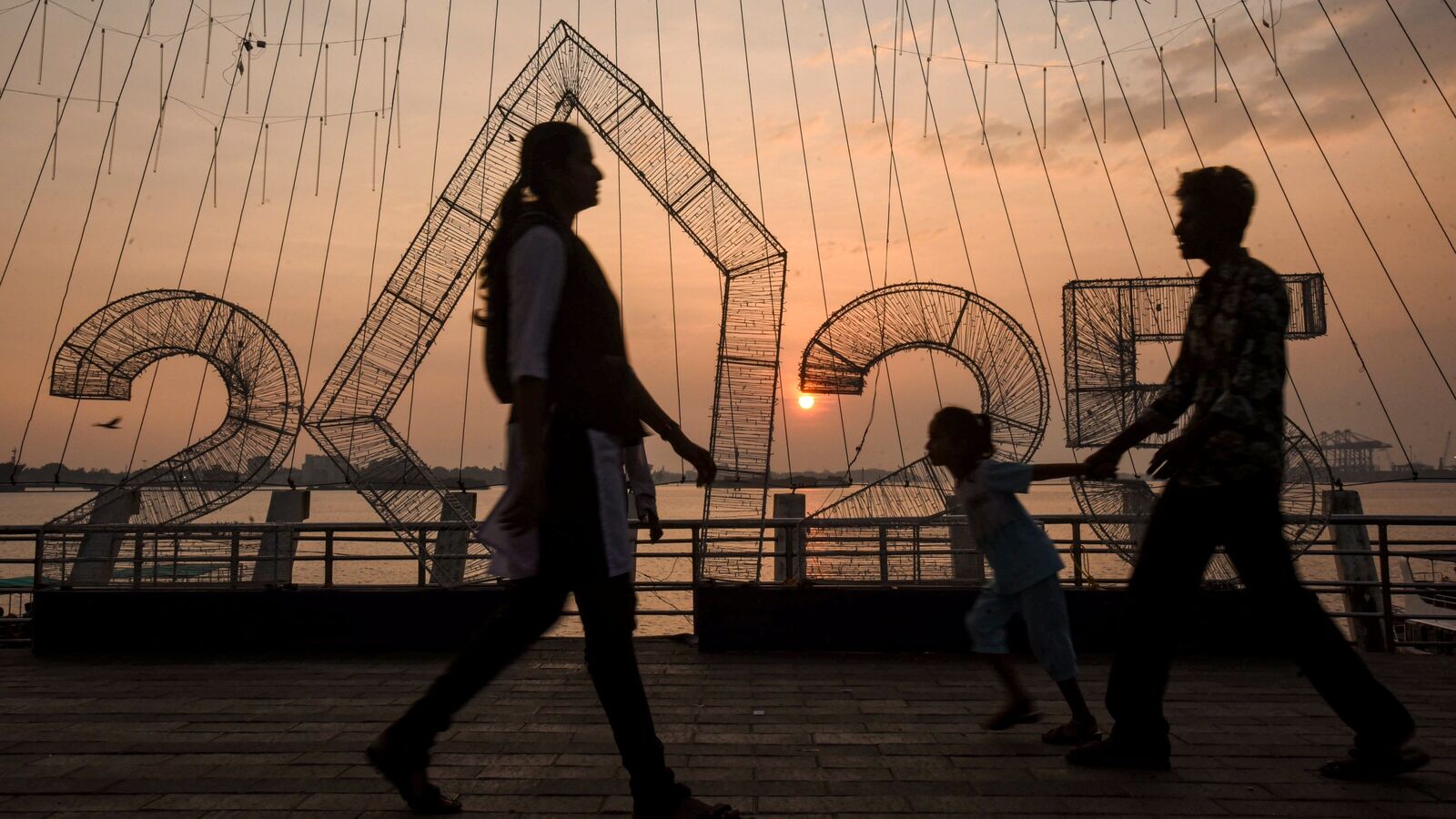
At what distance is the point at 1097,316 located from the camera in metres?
8.04

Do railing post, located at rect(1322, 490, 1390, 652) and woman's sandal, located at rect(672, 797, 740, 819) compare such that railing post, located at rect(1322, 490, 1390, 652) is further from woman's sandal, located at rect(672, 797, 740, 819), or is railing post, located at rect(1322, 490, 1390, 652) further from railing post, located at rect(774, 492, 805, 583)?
woman's sandal, located at rect(672, 797, 740, 819)

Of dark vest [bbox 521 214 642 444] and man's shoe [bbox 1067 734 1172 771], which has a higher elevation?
dark vest [bbox 521 214 642 444]

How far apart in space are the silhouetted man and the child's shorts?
39 centimetres

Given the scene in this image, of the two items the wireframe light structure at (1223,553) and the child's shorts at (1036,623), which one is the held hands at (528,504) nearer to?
the child's shorts at (1036,623)

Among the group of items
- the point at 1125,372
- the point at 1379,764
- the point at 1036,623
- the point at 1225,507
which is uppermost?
the point at 1125,372

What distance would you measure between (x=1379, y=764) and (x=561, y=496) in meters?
2.37

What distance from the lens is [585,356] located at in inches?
104

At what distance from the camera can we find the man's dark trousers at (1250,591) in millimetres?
3188

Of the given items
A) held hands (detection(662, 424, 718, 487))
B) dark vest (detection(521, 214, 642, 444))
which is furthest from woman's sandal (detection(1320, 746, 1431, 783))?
dark vest (detection(521, 214, 642, 444))

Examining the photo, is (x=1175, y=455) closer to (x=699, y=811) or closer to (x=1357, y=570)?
(x=699, y=811)

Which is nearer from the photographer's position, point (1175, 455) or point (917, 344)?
point (1175, 455)

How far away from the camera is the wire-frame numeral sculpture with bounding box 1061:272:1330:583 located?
24.8 feet

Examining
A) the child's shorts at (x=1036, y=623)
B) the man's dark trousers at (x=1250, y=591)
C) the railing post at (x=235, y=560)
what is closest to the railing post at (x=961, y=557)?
the child's shorts at (x=1036, y=623)

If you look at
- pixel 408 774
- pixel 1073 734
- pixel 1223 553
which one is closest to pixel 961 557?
pixel 1223 553
